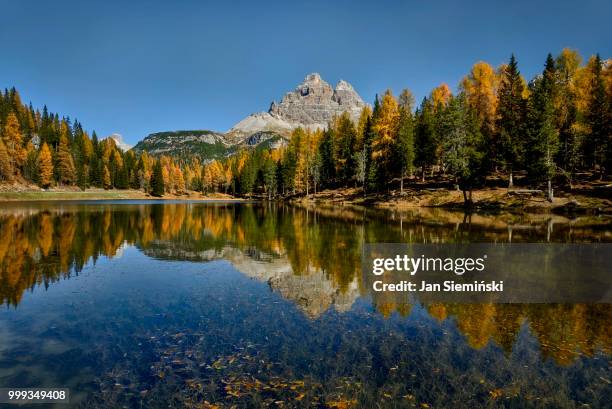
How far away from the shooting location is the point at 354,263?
20969 mm

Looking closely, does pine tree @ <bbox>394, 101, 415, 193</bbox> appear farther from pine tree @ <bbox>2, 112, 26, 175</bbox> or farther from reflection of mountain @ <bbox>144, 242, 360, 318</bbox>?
pine tree @ <bbox>2, 112, 26, 175</bbox>

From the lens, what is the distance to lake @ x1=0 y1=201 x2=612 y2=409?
789cm

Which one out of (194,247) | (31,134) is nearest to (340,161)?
(194,247)

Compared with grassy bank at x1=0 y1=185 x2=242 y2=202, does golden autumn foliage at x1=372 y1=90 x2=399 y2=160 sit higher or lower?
higher

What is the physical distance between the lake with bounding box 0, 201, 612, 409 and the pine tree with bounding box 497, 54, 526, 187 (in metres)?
45.5

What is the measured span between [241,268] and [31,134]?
156185 millimetres

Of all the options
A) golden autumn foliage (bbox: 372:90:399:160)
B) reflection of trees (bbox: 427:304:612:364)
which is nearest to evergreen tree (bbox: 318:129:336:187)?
golden autumn foliage (bbox: 372:90:399:160)

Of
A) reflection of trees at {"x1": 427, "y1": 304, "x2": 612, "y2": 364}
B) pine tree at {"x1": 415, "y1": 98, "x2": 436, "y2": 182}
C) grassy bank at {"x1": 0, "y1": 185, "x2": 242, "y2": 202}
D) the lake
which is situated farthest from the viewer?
grassy bank at {"x1": 0, "y1": 185, "x2": 242, "y2": 202}

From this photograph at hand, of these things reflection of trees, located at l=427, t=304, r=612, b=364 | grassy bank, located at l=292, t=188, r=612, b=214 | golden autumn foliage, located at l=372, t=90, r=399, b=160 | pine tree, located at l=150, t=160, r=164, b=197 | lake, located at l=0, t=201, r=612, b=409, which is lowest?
lake, located at l=0, t=201, r=612, b=409

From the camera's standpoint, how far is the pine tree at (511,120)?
54.7 meters

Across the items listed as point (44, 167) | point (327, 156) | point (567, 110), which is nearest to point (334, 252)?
point (567, 110)

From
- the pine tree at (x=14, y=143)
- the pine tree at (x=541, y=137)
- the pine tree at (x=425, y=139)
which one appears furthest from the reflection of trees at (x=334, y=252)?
the pine tree at (x=14, y=143)

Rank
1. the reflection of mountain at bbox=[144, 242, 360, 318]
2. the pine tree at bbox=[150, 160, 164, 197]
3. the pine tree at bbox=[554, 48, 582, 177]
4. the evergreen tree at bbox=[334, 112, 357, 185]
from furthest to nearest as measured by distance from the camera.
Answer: the pine tree at bbox=[150, 160, 164, 197] → the evergreen tree at bbox=[334, 112, 357, 185] → the pine tree at bbox=[554, 48, 582, 177] → the reflection of mountain at bbox=[144, 242, 360, 318]

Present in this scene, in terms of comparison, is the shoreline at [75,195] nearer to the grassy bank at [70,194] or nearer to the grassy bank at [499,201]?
the grassy bank at [70,194]
